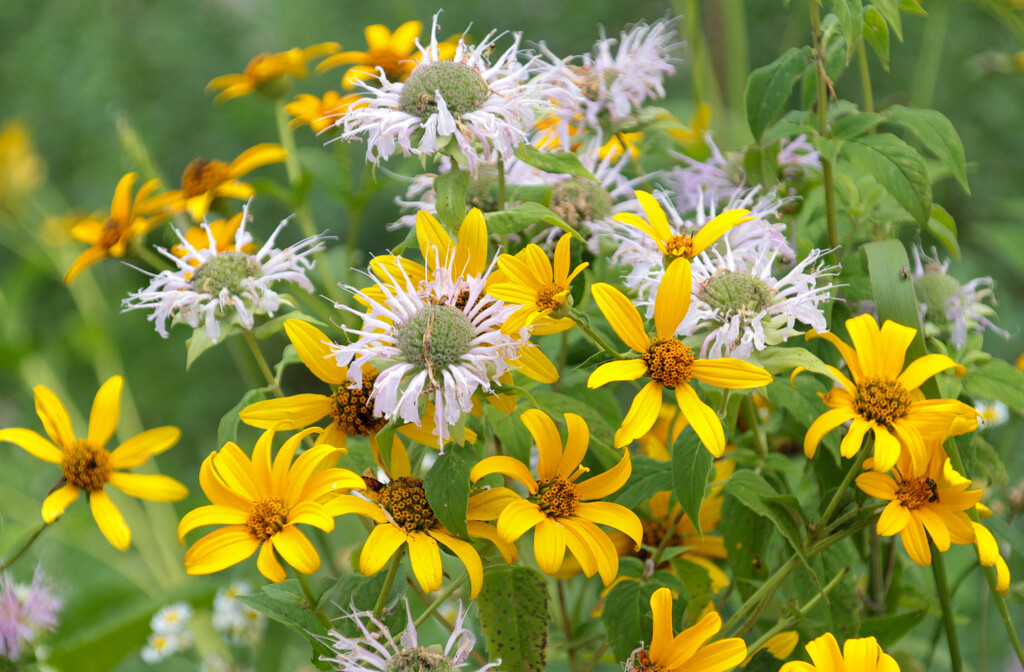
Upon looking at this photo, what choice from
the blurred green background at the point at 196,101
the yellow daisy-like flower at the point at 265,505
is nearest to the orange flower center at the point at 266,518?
the yellow daisy-like flower at the point at 265,505

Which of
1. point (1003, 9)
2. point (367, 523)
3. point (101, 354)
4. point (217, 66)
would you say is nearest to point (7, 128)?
point (217, 66)

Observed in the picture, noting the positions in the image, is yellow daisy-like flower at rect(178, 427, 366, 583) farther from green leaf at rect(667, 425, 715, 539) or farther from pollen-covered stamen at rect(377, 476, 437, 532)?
green leaf at rect(667, 425, 715, 539)

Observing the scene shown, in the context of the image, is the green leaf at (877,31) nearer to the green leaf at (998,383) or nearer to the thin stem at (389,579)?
the green leaf at (998,383)

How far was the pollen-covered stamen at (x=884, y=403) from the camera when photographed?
14.4 inches

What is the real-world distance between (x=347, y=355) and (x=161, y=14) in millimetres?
1551

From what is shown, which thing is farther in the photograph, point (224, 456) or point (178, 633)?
point (178, 633)

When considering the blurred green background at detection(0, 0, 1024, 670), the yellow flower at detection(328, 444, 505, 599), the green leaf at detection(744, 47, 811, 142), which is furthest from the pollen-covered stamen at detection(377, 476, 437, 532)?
the blurred green background at detection(0, 0, 1024, 670)

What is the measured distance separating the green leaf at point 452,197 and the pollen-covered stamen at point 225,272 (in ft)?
0.31

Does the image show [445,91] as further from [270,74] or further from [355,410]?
[270,74]

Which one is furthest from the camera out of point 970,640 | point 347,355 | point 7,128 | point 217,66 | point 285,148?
point 217,66

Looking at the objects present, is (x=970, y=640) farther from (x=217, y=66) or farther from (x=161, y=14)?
(x=161, y=14)

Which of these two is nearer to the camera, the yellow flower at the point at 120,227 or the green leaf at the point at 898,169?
the green leaf at the point at 898,169

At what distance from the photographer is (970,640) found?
904mm

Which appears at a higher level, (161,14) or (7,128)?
(161,14)
